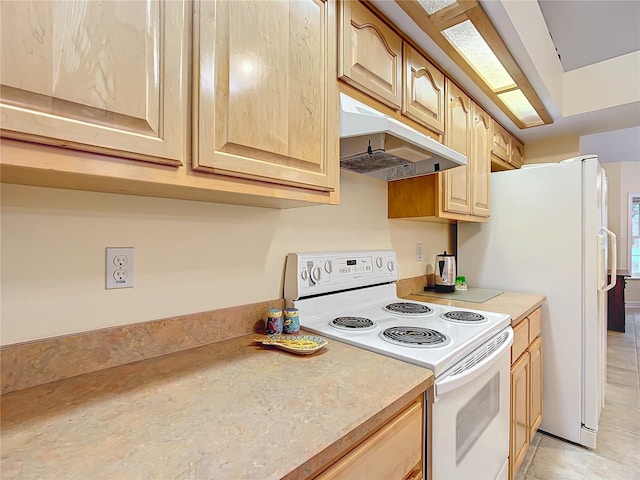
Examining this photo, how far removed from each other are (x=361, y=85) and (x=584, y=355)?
2.07 meters

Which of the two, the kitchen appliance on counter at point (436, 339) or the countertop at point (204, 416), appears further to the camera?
the kitchen appliance on counter at point (436, 339)

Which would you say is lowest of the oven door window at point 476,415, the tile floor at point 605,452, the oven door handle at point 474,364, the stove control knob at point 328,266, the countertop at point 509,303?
the tile floor at point 605,452

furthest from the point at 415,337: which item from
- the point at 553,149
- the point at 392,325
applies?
the point at 553,149

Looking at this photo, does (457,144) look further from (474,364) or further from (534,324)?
(474,364)

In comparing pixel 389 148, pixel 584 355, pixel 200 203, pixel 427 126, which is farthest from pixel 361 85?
pixel 584 355

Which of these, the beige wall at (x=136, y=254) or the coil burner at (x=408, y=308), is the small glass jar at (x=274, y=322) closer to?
the beige wall at (x=136, y=254)

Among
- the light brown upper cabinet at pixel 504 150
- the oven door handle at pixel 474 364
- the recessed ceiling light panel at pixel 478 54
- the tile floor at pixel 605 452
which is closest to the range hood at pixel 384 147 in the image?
the recessed ceiling light panel at pixel 478 54

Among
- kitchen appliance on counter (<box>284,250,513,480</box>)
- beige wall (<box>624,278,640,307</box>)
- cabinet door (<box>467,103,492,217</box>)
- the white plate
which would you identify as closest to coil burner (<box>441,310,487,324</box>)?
kitchen appliance on counter (<box>284,250,513,480</box>)

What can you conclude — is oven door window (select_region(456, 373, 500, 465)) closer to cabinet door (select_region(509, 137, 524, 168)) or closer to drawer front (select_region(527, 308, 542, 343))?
drawer front (select_region(527, 308, 542, 343))

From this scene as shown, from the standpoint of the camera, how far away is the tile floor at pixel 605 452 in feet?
5.63

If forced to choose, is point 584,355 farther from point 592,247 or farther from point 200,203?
point 200,203

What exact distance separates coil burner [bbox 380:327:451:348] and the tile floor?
1.21 meters

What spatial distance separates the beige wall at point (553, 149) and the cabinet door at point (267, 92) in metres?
2.72

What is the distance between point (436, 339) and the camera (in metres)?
1.12
